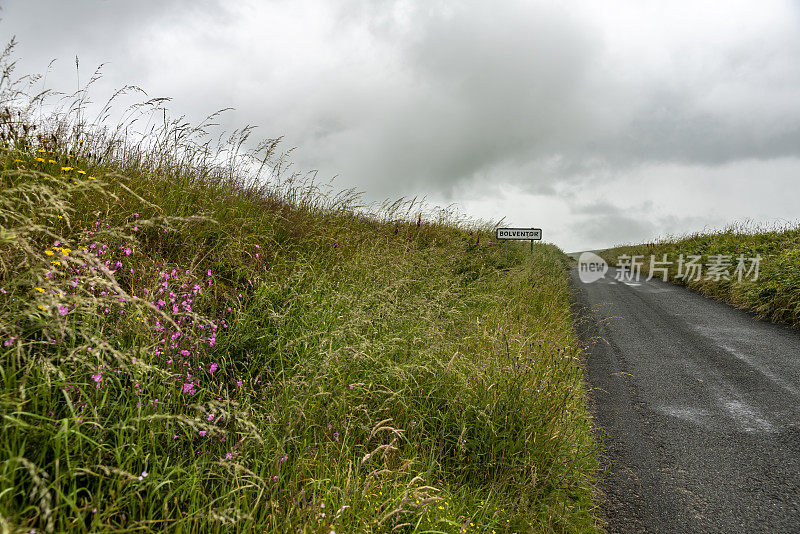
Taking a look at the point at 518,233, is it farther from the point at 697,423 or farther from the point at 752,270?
the point at 697,423

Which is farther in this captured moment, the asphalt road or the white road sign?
the white road sign

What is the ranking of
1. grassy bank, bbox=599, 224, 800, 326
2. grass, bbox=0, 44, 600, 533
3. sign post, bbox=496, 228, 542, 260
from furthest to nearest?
sign post, bbox=496, 228, 542, 260 → grassy bank, bbox=599, 224, 800, 326 → grass, bbox=0, 44, 600, 533

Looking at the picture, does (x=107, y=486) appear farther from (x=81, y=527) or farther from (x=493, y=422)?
(x=493, y=422)

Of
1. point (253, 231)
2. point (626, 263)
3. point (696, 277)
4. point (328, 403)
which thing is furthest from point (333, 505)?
point (626, 263)

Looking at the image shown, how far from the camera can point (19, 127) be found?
4.24 metres

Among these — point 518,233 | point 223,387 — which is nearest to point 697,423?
point 223,387

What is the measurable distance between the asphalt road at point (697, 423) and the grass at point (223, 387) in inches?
23.5

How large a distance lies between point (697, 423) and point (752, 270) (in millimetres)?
9599

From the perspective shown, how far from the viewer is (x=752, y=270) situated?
37.7ft

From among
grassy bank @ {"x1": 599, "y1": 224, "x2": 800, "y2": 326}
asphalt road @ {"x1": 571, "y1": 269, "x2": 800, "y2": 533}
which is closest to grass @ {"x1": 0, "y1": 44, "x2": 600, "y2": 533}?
asphalt road @ {"x1": 571, "y1": 269, "x2": 800, "y2": 533}

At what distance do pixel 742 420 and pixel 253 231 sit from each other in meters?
5.49

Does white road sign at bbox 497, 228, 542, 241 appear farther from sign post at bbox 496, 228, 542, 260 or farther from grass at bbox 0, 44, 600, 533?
grass at bbox 0, 44, 600, 533

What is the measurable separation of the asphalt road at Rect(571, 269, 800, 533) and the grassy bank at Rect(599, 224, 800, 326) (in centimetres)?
105

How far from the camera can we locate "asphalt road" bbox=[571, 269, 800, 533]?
3.09 m
